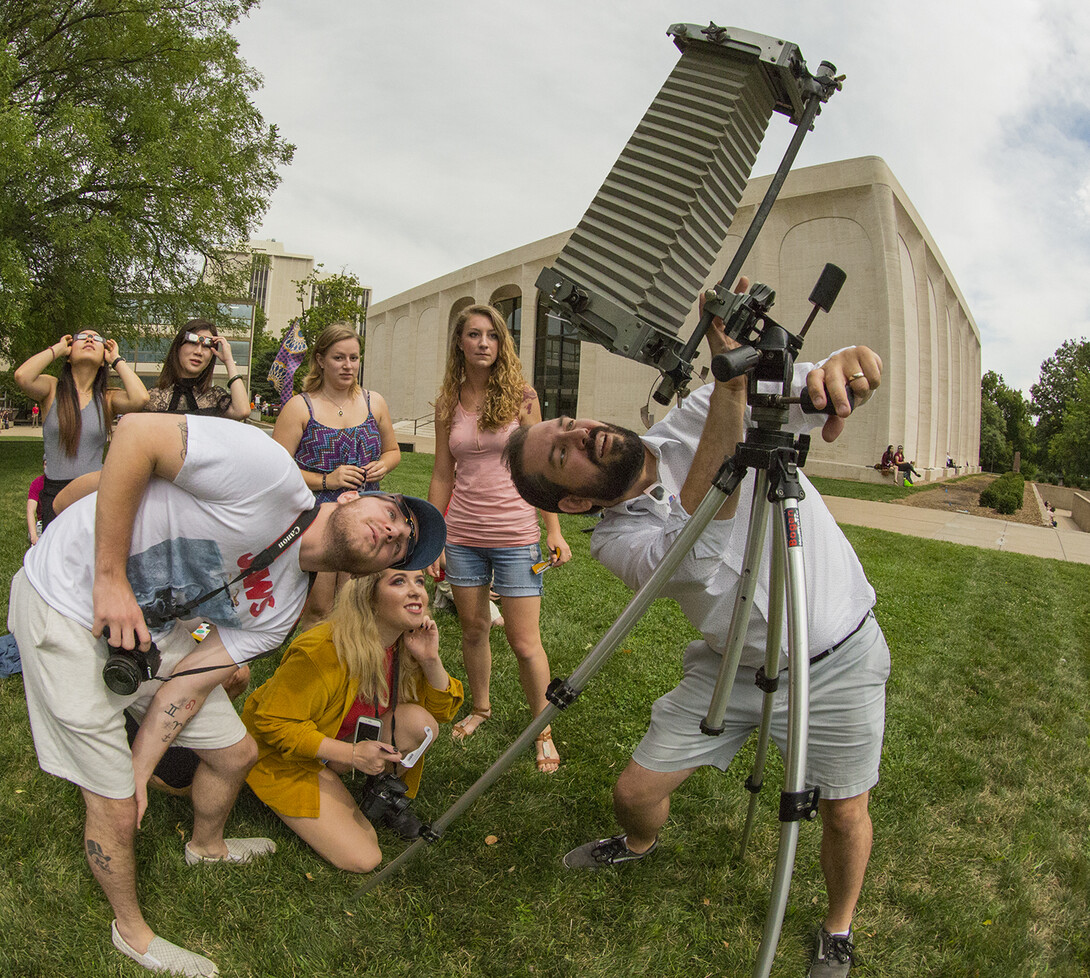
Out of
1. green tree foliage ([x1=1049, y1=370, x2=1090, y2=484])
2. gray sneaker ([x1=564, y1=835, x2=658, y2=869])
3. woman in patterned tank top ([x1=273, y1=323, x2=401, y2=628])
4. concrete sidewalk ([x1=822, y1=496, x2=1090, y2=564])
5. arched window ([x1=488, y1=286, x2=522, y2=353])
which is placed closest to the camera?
gray sneaker ([x1=564, y1=835, x2=658, y2=869])

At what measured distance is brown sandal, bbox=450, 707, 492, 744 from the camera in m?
3.72

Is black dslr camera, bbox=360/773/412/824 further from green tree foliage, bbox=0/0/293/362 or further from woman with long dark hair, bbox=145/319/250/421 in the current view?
green tree foliage, bbox=0/0/293/362

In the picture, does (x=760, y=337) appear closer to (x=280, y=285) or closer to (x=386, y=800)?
(x=386, y=800)

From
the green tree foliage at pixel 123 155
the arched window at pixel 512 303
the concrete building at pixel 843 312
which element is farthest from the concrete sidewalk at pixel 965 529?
the arched window at pixel 512 303

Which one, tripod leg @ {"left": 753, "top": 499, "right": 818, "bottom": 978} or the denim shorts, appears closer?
tripod leg @ {"left": 753, "top": 499, "right": 818, "bottom": 978}

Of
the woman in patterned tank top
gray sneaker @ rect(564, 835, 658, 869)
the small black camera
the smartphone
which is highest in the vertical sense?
the woman in patterned tank top

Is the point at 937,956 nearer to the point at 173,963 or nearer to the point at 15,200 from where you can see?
the point at 173,963

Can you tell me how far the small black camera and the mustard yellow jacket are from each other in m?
0.77

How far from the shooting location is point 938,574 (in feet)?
29.2

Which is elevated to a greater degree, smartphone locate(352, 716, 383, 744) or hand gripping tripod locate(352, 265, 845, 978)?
hand gripping tripod locate(352, 265, 845, 978)

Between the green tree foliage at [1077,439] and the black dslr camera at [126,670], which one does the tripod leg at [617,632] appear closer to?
the black dslr camera at [126,670]

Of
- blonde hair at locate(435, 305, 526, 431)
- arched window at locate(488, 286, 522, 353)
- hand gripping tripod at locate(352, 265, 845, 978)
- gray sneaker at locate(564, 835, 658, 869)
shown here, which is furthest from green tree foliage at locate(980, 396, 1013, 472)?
hand gripping tripod at locate(352, 265, 845, 978)

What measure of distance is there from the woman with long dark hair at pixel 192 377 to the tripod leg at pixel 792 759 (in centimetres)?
341

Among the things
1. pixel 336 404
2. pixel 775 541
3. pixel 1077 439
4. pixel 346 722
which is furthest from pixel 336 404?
pixel 1077 439
